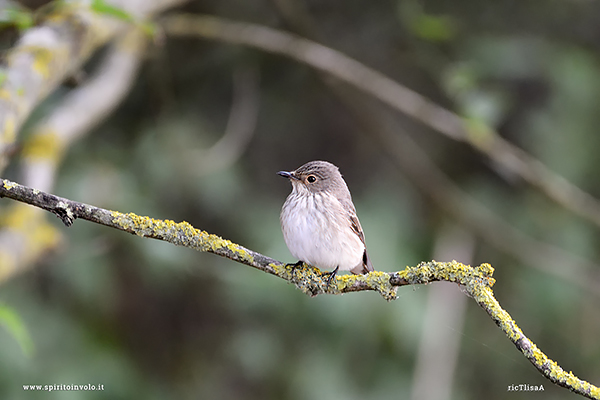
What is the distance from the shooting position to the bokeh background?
5188mm

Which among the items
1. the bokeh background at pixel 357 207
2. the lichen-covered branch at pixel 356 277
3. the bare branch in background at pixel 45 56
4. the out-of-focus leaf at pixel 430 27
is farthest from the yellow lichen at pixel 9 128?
the out-of-focus leaf at pixel 430 27

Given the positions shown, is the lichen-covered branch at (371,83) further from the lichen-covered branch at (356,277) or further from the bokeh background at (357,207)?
the lichen-covered branch at (356,277)

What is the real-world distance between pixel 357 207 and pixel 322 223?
8.10ft

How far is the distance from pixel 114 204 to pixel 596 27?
5364 mm

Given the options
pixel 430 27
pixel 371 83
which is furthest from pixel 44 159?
pixel 430 27

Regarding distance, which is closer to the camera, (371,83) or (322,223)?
(322,223)

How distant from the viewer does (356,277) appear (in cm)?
234

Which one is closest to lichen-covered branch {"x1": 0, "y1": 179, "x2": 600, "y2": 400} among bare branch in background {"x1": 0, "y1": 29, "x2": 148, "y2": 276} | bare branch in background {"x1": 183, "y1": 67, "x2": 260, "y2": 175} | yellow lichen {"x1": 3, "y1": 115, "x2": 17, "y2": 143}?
yellow lichen {"x1": 3, "y1": 115, "x2": 17, "y2": 143}

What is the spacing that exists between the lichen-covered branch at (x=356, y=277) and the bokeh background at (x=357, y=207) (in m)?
2.73

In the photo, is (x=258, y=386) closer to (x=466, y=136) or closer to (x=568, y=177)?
(x=466, y=136)

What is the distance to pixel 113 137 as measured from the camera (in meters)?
6.10

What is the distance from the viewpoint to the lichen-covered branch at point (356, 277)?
186 cm

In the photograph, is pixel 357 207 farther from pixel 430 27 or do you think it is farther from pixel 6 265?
pixel 6 265

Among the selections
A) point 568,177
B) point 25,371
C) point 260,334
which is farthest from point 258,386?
point 568,177
